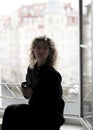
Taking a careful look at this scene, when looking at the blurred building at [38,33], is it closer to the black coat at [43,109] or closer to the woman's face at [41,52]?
the woman's face at [41,52]

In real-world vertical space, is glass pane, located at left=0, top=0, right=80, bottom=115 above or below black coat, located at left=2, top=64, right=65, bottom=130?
above

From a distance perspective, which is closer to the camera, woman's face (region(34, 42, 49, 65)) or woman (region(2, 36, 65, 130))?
woman (region(2, 36, 65, 130))

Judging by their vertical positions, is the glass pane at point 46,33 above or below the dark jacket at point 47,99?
above

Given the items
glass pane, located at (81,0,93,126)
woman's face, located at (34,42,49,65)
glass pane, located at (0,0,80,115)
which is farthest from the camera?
glass pane, located at (0,0,80,115)

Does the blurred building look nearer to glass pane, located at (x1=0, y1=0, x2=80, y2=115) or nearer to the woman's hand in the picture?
glass pane, located at (x1=0, y1=0, x2=80, y2=115)

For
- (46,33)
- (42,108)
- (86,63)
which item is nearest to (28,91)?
(42,108)

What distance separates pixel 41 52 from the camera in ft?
7.40

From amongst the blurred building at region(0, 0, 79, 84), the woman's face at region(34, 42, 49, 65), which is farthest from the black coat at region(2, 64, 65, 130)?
the blurred building at region(0, 0, 79, 84)

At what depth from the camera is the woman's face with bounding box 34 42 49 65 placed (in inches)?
89.0

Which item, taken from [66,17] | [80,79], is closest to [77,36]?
[66,17]

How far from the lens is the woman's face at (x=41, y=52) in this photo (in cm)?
226

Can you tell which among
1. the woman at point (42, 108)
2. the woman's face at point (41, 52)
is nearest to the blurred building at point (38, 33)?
the woman's face at point (41, 52)

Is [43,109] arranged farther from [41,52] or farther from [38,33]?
[38,33]

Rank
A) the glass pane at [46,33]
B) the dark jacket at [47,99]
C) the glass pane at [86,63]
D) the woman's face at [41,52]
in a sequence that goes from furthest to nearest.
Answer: the glass pane at [46,33] → the glass pane at [86,63] → the woman's face at [41,52] → the dark jacket at [47,99]
